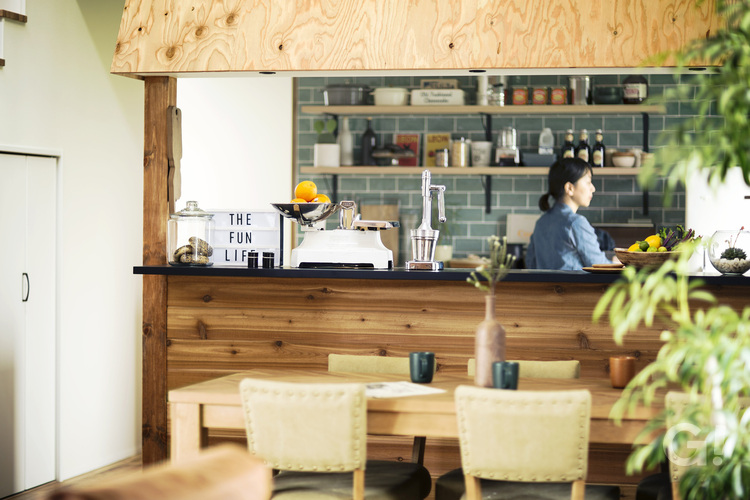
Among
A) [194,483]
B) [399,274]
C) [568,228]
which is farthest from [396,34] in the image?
[194,483]

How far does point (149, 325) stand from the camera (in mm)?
3926

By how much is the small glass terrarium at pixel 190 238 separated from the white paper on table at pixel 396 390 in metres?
1.38

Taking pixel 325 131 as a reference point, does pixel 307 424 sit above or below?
below

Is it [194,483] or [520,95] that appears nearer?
[194,483]

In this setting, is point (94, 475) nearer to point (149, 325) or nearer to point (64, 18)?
point (149, 325)

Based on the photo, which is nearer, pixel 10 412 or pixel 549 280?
pixel 549 280

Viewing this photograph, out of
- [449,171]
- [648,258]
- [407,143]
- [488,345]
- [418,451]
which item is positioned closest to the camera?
[488,345]

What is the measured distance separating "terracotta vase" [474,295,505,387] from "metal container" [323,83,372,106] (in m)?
3.85

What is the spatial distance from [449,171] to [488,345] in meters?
3.58

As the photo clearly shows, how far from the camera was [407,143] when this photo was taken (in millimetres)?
6492

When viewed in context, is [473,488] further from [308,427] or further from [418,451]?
[418,451]

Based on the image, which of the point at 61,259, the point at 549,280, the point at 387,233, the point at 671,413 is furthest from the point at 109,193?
the point at 671,413

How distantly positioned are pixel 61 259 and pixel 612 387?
3.04m

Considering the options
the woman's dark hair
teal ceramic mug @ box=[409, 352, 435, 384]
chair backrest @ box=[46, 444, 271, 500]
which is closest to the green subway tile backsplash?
the woman's dark hair
